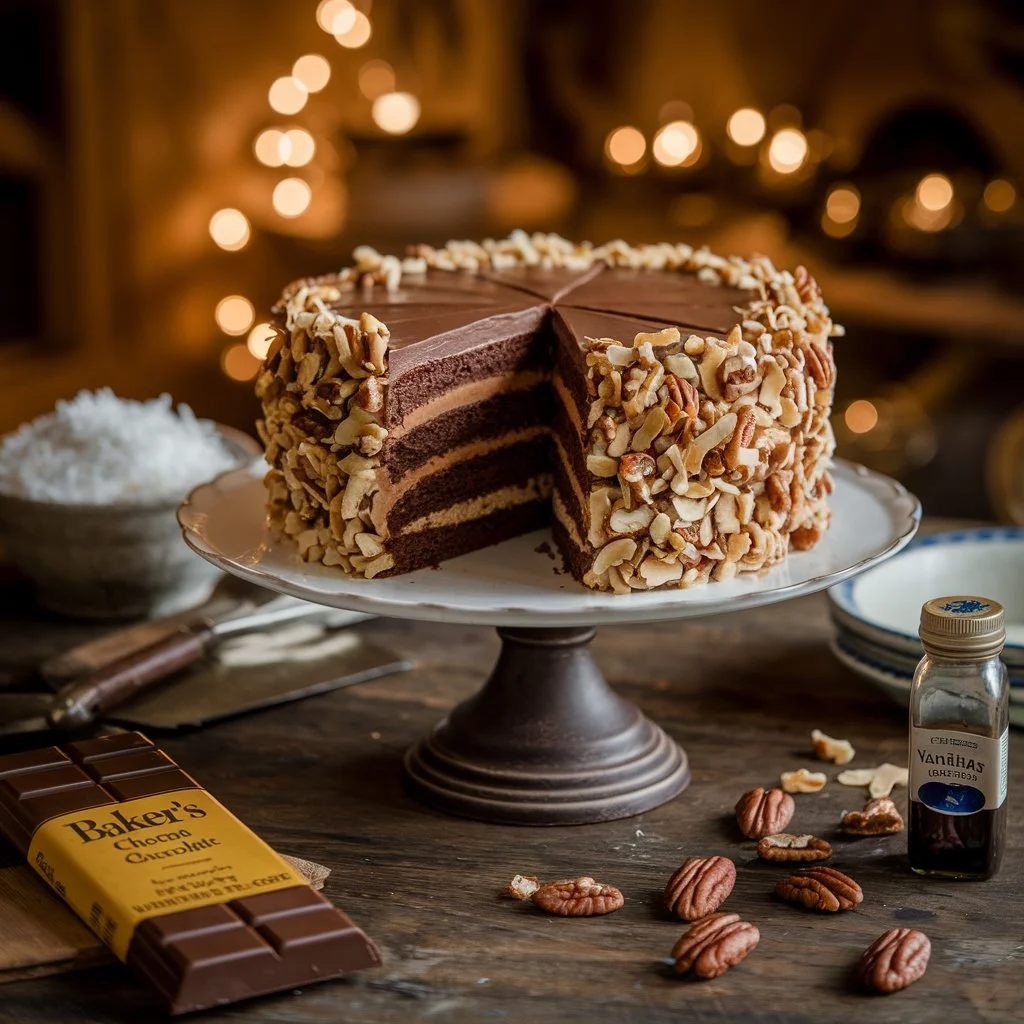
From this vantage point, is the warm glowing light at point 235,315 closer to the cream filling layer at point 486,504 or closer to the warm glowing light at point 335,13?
the warm glowing light at point 335,13

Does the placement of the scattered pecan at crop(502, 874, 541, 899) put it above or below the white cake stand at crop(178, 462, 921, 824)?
below

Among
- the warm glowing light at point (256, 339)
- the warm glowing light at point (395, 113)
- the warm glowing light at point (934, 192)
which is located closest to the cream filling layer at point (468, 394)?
the warm glowing light at point (256, 339)

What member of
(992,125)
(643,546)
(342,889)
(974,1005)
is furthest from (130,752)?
(992,125)

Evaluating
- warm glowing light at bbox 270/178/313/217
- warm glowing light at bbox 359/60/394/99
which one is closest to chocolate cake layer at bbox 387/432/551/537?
warm glowing light at bbox 270/178/313/217

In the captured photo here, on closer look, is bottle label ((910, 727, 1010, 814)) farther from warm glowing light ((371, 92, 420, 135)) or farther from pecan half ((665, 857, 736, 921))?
warm glowing light ((371, 92, 420, 135))

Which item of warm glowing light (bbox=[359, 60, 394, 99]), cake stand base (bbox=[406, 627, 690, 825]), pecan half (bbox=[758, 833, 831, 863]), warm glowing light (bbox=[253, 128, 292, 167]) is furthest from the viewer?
warm glowing light (bbox=[359, 60, 394, 99])

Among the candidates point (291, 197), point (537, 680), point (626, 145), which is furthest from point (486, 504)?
point (626, 145)
